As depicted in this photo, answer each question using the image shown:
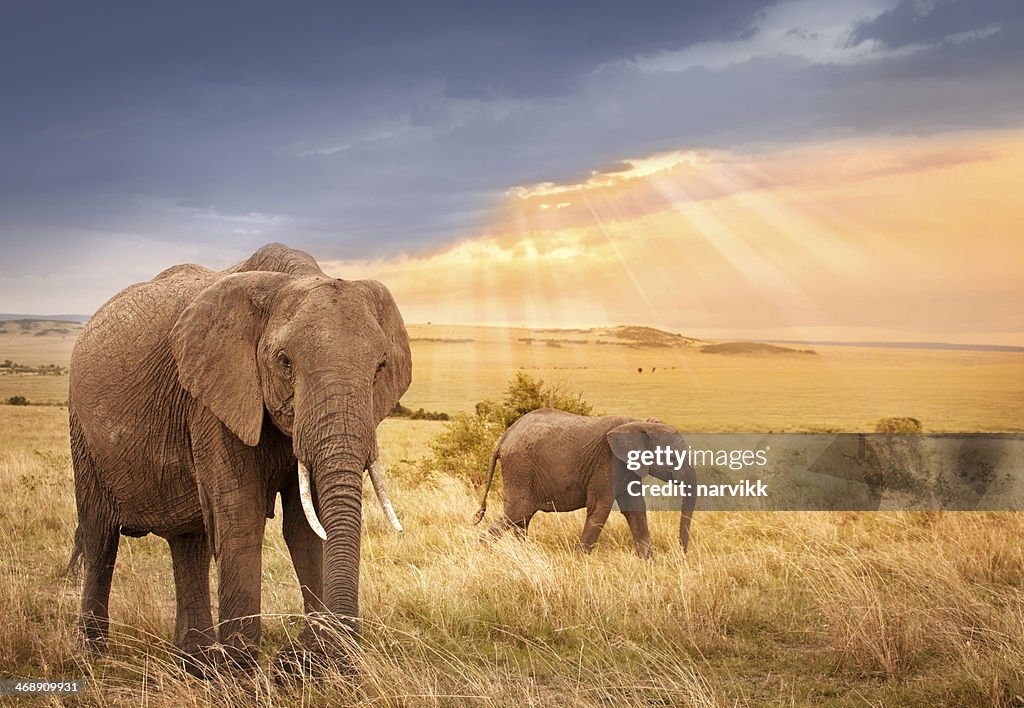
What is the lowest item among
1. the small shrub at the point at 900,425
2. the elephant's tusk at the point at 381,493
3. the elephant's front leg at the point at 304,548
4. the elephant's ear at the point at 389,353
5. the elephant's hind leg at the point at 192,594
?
the small shrub at the point at 900,425

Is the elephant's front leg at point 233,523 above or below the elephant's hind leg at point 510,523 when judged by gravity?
above

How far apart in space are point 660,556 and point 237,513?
738 cm

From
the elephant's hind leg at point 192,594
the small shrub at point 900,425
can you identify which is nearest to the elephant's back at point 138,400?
the elephant's hind leg at point 192,594

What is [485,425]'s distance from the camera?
2125 centimetres

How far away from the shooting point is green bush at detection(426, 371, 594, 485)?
20375 mm

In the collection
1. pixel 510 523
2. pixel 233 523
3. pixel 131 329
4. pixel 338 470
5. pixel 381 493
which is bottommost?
pixel 510 523

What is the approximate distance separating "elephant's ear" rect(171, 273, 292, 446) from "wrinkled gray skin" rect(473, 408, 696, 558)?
302 inches

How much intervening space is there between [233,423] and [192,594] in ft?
7.02

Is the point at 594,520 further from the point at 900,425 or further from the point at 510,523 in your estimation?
the point at 900,425

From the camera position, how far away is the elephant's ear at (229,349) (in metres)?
6.14

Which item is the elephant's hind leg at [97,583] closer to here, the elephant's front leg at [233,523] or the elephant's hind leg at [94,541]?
the elephant's hind leg at [94,541]

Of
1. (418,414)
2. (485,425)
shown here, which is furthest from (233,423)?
(418,414)

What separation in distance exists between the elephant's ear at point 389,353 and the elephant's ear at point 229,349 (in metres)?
0.61

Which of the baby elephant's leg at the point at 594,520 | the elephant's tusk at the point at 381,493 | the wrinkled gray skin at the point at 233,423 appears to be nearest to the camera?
the wrinkled gray skin at the point at 233,423
